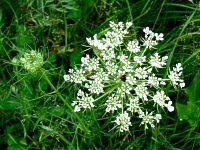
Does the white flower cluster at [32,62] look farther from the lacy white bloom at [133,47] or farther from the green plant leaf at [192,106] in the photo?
the green plant leaf at [192,106]

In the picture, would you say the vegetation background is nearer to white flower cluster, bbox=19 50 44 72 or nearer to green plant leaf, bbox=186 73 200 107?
green plant leaf, bbox=186 73 200 107

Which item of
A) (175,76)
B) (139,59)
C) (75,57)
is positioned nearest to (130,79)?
(139,59)

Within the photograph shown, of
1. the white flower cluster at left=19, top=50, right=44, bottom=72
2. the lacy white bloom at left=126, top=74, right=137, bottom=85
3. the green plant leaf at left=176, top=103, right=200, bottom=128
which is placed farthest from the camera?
the green plant leaf at left=176, top=103, right=200, bottom=128

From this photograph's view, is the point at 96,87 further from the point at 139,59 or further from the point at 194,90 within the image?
the point at 194,90

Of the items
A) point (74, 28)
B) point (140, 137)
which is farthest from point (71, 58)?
point (140, 137)

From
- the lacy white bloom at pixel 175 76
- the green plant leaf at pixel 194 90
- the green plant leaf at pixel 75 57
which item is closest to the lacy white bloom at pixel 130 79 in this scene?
the lacy white bloom at pixel 175 76

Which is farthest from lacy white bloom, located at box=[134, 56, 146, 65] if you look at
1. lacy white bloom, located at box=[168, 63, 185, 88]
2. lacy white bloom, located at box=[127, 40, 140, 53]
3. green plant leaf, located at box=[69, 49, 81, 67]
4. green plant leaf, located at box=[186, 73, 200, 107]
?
green plant leaf, located at box=[69, 49, 81, 67]

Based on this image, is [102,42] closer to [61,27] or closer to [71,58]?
[71,58]
